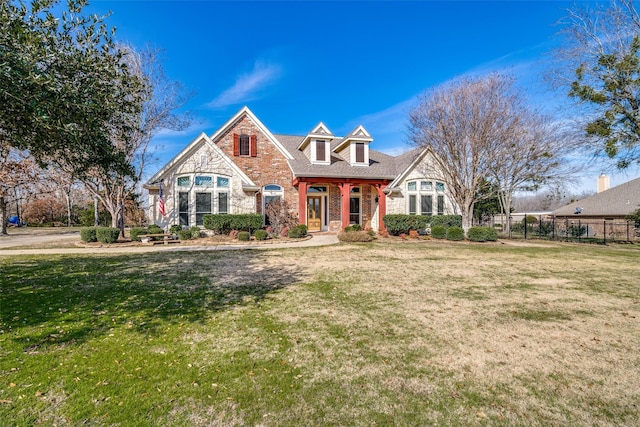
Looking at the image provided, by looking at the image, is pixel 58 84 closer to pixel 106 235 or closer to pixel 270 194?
pixel 106 235

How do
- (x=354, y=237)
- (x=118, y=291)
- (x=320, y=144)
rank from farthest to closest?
1. (x=320, y=144)
2. (x=354, y=237)
3. (x=118, y=291)

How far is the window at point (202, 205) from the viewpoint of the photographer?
17.5 metres

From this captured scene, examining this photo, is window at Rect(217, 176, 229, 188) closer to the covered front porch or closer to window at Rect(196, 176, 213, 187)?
window at Rect(196, 176, 213, 187)

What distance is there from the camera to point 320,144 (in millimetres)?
20188

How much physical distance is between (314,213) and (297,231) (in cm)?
449

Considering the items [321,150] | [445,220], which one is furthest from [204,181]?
[445,220]

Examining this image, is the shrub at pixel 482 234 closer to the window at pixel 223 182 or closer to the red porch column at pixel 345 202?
the red porch column at pixel 345 202

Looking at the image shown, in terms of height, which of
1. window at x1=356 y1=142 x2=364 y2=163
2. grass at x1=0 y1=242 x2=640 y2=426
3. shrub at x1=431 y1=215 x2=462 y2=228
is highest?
window at x1=356 y1=142 x2=364 y2=163

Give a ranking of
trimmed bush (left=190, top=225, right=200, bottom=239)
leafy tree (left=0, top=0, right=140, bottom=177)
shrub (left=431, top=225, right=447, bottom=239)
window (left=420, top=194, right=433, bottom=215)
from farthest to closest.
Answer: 1. window (left=420, top=194, right=433, bottom=215)
2. shrub (left=431, top=225, right=447, bottom=239)
3. trimmed bush (left=190, top=225, right=200, bottom=239)
4. leafy tree (left=0, top=0, right=140, bottom=177)

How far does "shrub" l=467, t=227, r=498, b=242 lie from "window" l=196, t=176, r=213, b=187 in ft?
51.3

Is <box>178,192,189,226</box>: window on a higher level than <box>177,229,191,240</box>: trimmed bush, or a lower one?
higher

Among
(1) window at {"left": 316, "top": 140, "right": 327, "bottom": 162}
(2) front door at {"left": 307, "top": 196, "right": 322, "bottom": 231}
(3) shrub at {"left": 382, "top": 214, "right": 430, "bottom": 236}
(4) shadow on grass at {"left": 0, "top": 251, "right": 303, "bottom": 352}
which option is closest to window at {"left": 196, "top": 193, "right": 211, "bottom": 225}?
(2) front door at {"left": 307, "top": 196, "right": 322, "bottom": 231}

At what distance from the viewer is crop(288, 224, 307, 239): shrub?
16.3 m

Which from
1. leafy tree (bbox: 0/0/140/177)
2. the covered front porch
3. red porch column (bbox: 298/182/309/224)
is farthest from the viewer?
the covered front porch
